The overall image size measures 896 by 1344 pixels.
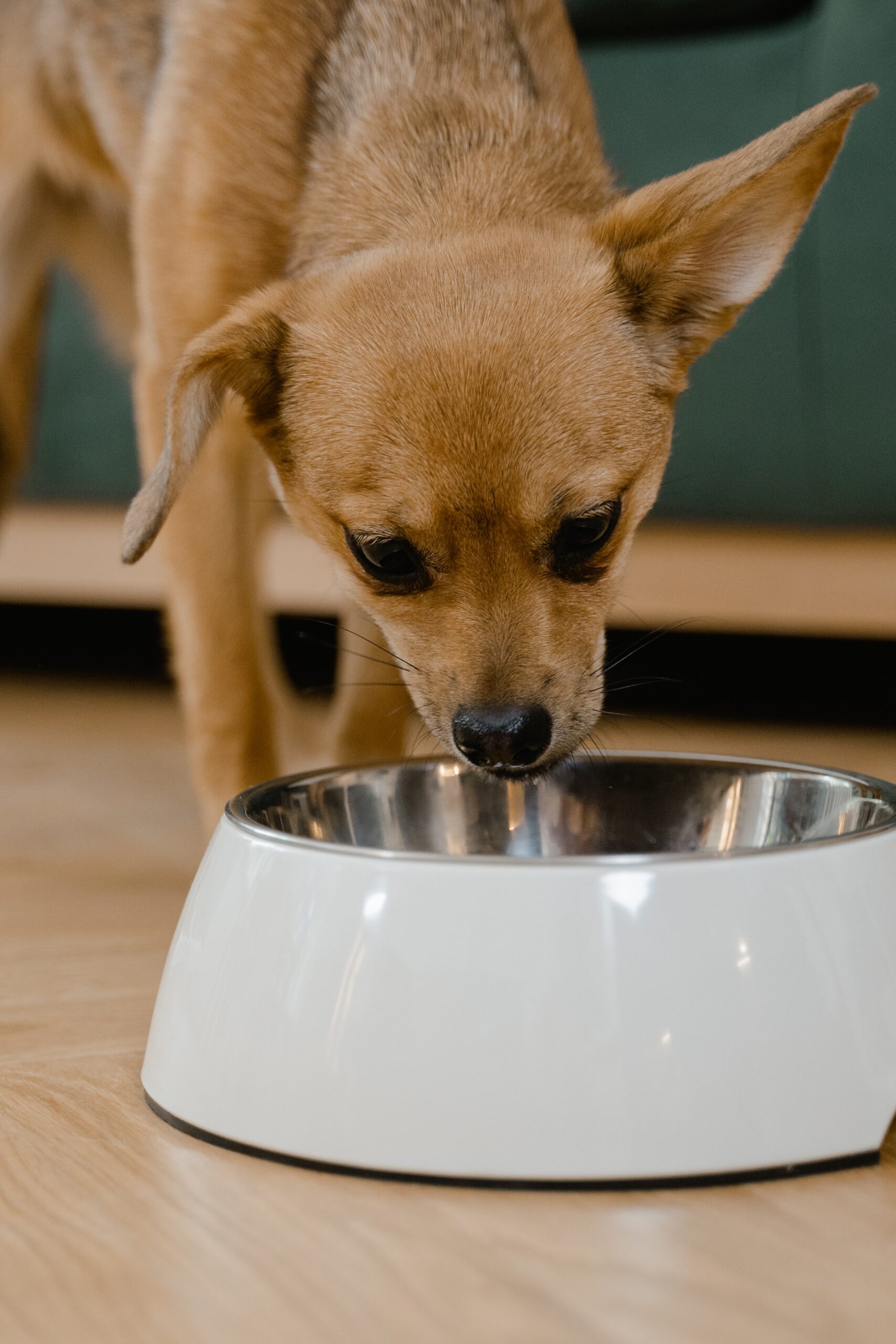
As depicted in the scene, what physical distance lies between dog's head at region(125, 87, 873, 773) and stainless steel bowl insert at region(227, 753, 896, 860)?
0.04 m

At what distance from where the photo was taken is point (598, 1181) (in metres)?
0.79

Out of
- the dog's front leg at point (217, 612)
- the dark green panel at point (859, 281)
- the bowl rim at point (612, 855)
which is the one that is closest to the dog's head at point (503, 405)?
the bowl rim at point (612, 855)

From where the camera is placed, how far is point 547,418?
1.22 meters

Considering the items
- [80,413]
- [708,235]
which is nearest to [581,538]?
[708,235]

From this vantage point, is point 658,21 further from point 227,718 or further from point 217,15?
point 227,718

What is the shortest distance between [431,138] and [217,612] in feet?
1.89

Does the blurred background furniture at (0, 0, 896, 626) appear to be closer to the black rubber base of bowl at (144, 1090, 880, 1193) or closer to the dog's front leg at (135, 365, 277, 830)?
the dog's front leg at (135, 365, 277, 830)

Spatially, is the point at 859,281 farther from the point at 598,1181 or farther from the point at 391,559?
the point at 598,1181

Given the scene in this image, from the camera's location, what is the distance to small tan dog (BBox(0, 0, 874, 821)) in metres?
1.23

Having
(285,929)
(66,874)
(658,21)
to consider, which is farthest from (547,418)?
(658,21)

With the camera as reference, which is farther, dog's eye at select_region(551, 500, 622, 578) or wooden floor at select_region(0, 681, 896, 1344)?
dog's eye at select_region(551, 500, 622, 578)

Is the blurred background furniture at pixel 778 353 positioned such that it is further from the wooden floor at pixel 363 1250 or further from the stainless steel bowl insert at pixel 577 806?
the wooden floor at pixel 363 1250

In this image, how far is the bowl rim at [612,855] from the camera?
80cm

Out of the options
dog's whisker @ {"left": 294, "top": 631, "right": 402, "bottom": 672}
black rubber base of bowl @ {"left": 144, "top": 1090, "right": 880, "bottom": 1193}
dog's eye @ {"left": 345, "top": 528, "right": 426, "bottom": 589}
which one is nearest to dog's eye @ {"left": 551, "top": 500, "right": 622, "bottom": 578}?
dog's eye @ {"left": 345, "top": 528, "right": 426, "bottom": 589}
